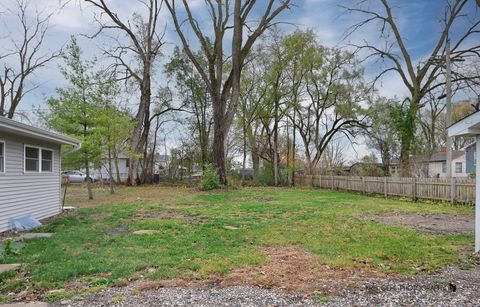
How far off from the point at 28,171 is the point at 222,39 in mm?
14128

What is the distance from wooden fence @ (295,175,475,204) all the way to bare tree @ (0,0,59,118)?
2239cm

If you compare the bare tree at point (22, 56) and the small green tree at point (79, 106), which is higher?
the bare tree at point (22, 56)

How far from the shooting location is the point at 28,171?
8.68 metres

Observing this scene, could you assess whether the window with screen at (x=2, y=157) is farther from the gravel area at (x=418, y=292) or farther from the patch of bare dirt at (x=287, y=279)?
the gravel area at (x=418, y=292)

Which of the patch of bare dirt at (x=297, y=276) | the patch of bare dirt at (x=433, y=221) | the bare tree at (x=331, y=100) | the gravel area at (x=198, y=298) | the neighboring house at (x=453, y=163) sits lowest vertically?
the patch of bare dirt at (x=433, y=221)

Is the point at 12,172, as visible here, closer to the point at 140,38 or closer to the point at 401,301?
the point at 401,301

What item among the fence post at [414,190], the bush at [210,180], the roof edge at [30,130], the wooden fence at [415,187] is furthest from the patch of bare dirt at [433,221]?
the bush at [210,180]

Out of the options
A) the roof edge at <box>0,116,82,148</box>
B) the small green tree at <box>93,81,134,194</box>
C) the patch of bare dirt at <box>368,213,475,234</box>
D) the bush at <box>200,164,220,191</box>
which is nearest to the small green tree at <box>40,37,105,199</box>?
the small green tree at <box>93,81,134,194</box>

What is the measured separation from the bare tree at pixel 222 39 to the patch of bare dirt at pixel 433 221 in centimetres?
1134

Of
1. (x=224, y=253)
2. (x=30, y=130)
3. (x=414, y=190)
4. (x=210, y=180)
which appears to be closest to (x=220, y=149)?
(x=210, y=180)

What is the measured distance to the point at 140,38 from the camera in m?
24.9

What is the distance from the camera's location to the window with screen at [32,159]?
28.5 feet

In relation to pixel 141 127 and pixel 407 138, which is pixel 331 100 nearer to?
pixel 407 138

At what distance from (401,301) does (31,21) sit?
29065 mm
